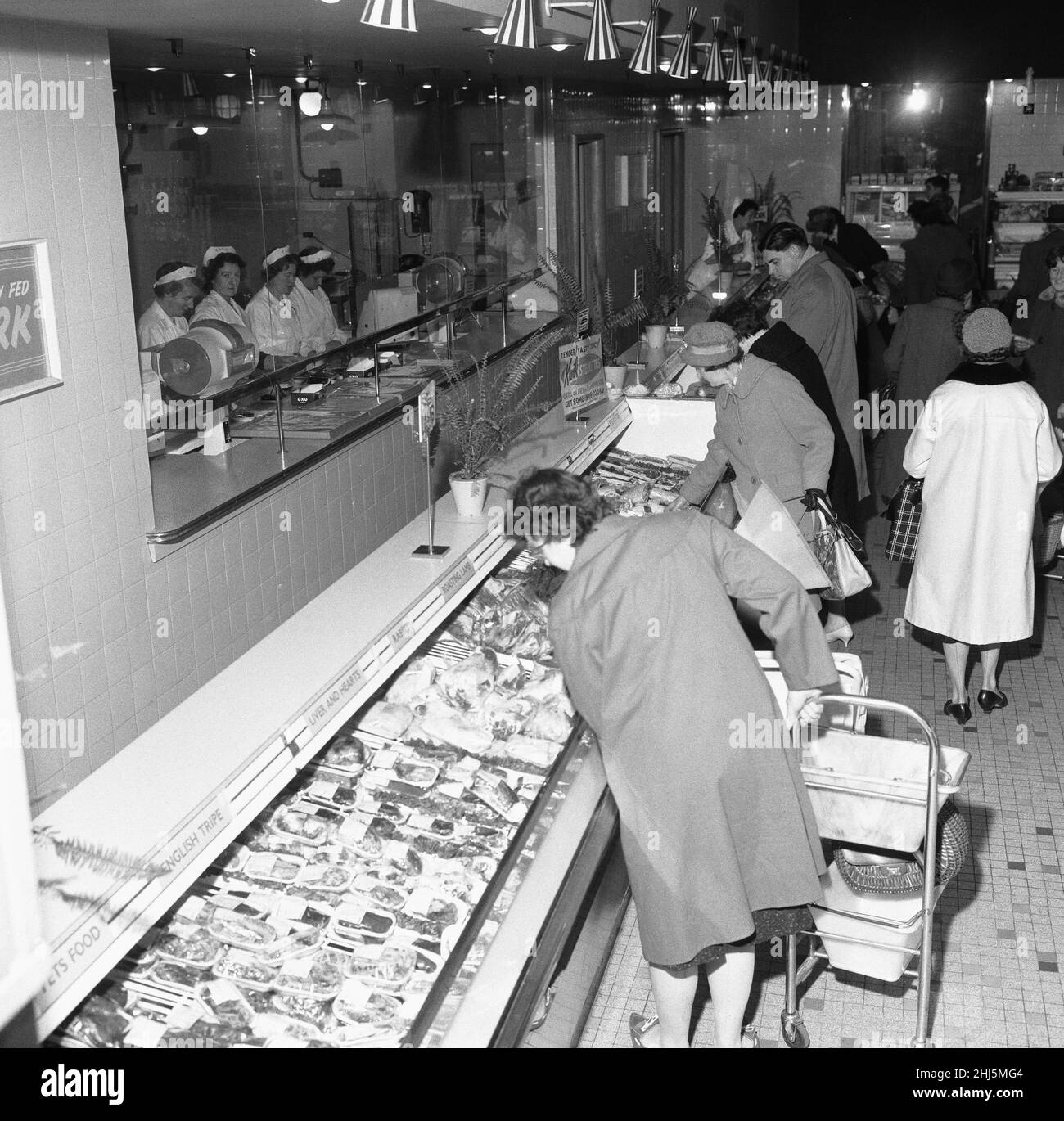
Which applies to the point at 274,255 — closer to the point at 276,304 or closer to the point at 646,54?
the point at 276,304

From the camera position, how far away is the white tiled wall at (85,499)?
349cm

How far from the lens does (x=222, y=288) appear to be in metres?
6.36

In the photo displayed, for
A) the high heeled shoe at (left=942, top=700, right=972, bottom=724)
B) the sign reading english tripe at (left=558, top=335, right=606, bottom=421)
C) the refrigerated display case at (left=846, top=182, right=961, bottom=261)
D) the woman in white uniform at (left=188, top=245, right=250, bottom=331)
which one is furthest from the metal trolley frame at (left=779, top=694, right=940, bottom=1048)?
the refrigerated display case at (left=846, top=182, right=961, bottom=261)

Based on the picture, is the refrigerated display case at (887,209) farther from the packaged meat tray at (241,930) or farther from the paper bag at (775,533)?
the packaged meat tray at (241,930)

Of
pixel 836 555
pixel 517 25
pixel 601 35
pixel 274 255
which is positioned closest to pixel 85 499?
pixel 517 25

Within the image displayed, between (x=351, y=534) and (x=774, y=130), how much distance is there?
10.1 meters

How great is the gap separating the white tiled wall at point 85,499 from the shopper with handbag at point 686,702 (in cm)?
161

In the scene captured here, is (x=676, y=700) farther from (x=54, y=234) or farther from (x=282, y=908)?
(x=54, y=234)

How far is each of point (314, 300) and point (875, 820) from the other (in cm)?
446

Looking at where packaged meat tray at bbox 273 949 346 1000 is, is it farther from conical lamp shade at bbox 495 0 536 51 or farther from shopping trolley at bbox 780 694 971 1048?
conical lamp shade at bbox 495 0 536 51

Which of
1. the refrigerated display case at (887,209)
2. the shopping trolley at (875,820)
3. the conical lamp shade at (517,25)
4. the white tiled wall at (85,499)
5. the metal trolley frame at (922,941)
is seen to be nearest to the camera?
the metal trolley frame at (922,941)

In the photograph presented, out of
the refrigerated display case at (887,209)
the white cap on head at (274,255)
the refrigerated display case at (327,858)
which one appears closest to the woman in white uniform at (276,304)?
the white cap on head at (274,255)

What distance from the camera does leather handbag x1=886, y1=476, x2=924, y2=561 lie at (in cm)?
539
